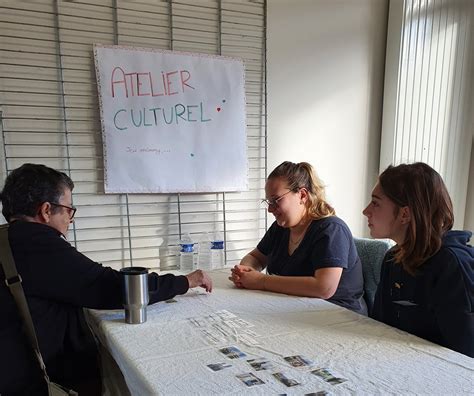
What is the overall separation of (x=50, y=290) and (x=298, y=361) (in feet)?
2.26

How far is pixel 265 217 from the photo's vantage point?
2.14 metres

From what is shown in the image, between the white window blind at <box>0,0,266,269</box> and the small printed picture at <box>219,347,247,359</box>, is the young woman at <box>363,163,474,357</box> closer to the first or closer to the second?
the small printed picture at <box>219,347,247,359</box>

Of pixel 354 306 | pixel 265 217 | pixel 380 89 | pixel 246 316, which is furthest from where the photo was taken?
pixel 380 89

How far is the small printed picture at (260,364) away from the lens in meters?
0.83

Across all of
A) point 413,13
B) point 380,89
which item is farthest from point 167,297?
point 413,13

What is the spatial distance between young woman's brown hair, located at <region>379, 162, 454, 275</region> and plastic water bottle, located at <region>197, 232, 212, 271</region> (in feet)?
3.72

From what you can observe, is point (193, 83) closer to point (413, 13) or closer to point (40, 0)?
point (40, 0)

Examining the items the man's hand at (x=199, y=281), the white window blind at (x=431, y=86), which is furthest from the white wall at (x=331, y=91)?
the man's hand at (x=199, y=281)

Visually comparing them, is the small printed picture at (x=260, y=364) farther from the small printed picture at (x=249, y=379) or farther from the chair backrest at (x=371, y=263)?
the chair backrest at (x=371, y=263)

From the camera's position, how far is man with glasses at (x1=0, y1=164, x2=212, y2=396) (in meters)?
1.03

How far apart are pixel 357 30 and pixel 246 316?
1828mm

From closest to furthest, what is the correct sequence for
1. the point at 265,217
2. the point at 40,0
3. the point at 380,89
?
the point at 40,0 < the point at 265,217 < the point at 380,89

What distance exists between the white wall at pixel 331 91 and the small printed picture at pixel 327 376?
4.64ft

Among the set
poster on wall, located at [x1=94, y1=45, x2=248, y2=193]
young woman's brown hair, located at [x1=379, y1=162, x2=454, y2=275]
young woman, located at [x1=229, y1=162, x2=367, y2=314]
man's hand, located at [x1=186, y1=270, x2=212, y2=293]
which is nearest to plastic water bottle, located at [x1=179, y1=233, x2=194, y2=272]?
poster on wall, located at [x1=94, y1=45, x2=248, y2=193]
